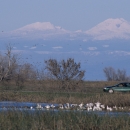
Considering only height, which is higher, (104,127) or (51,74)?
(51,74)

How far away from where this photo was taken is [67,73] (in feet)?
215

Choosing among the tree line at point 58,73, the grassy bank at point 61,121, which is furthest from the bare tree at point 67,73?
the grassy bank at point 61,121

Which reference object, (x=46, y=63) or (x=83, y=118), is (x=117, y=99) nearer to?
(x=83, y=118)

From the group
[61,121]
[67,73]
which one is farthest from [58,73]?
[61,121]

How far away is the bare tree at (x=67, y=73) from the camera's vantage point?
64.5 m

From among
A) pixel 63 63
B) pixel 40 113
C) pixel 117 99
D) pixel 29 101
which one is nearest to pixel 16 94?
pixel 29 101

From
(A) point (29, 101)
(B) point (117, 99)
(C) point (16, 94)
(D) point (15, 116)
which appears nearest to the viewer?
(D) point (15, 116)

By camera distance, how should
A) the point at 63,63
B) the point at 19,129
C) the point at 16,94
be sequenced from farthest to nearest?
the point at 63,63, the point at 16,94, the point at 19,129

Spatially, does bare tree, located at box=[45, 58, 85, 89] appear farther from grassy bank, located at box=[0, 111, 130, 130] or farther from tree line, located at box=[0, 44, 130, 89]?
grassy bank, located at box=[0, 111, 130, 130]

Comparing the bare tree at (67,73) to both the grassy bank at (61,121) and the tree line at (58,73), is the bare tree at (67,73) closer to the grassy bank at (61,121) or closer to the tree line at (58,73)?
the tree line at (58,73)

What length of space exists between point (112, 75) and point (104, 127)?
92.2m

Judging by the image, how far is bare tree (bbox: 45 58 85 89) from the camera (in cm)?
6450

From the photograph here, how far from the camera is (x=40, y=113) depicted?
66.6 feet

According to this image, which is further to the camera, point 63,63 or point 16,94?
point 63,63
